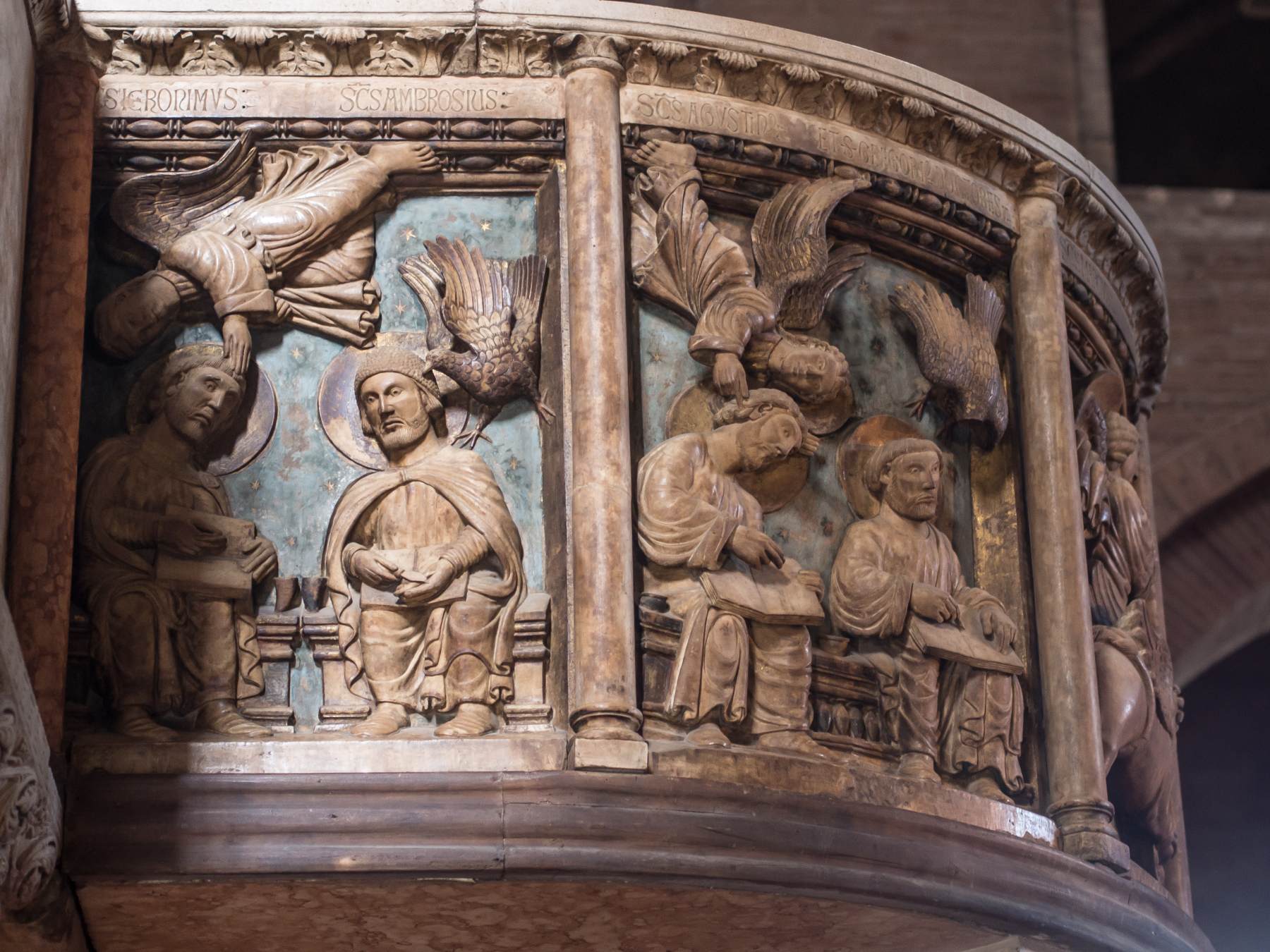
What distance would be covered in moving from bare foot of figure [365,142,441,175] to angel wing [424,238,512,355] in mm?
215

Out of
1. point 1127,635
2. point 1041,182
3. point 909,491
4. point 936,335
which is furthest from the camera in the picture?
point 1041,182

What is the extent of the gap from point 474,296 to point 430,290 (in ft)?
0.47

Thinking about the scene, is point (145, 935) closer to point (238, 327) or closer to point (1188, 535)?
point (238, 327)

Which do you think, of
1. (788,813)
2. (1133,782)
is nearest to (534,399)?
(788,813)

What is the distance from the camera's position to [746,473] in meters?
7.11

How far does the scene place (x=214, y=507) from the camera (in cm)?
684

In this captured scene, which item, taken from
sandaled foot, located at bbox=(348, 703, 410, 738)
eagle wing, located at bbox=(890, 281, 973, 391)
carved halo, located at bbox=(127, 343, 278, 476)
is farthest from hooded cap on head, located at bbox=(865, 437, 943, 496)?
carved halo, located at bbox=(127, 343, 278, 476)

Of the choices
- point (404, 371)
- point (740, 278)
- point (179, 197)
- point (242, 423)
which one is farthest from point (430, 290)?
point (740, 278)

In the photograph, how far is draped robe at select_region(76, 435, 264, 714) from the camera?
6598 millimetres

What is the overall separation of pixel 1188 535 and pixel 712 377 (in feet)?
23.1

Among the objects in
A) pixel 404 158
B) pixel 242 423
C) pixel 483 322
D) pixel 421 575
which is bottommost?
pixel 421 575

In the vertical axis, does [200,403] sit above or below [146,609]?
above

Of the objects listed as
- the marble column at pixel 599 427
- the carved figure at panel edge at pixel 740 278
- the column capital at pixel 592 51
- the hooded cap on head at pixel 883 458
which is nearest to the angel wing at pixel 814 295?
the carved figure at panel edge at pixel 740 278

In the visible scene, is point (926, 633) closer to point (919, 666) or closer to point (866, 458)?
point (919, 666)
